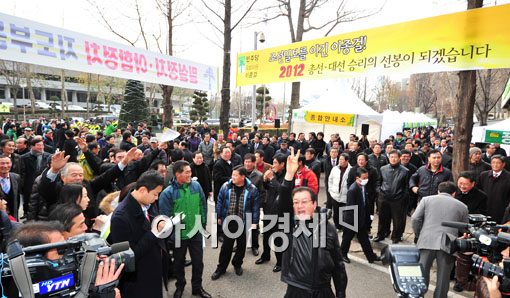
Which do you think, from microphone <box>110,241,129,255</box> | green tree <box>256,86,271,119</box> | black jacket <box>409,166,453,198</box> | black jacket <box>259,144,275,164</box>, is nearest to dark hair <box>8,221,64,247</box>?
microphone <box>110,241,129,255</box>

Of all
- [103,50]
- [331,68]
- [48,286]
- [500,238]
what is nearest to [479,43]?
[331,68]

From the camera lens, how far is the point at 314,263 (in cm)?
254

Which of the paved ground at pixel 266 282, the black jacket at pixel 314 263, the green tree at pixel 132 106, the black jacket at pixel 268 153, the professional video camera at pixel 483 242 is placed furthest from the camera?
the green tree at pixel 132 106

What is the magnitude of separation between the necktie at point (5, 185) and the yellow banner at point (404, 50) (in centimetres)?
655

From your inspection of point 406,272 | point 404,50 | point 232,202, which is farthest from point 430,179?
point 406,272

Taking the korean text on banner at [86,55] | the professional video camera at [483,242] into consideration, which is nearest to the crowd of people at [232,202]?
the professional video camera at [483,242]

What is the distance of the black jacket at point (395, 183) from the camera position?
5703 mm

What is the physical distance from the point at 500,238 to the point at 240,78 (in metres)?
9.21

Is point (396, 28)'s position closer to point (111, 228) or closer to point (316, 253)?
point (316, 253)

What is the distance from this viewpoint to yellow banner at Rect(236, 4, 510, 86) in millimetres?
4965

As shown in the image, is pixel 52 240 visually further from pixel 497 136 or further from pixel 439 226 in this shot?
pixel 497 136

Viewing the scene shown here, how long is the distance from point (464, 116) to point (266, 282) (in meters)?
4.33

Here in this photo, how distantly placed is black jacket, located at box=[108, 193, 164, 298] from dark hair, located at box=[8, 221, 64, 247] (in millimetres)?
731

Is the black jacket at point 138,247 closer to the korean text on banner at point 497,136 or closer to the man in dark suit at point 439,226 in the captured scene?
the man in dark suit at point 439,226
